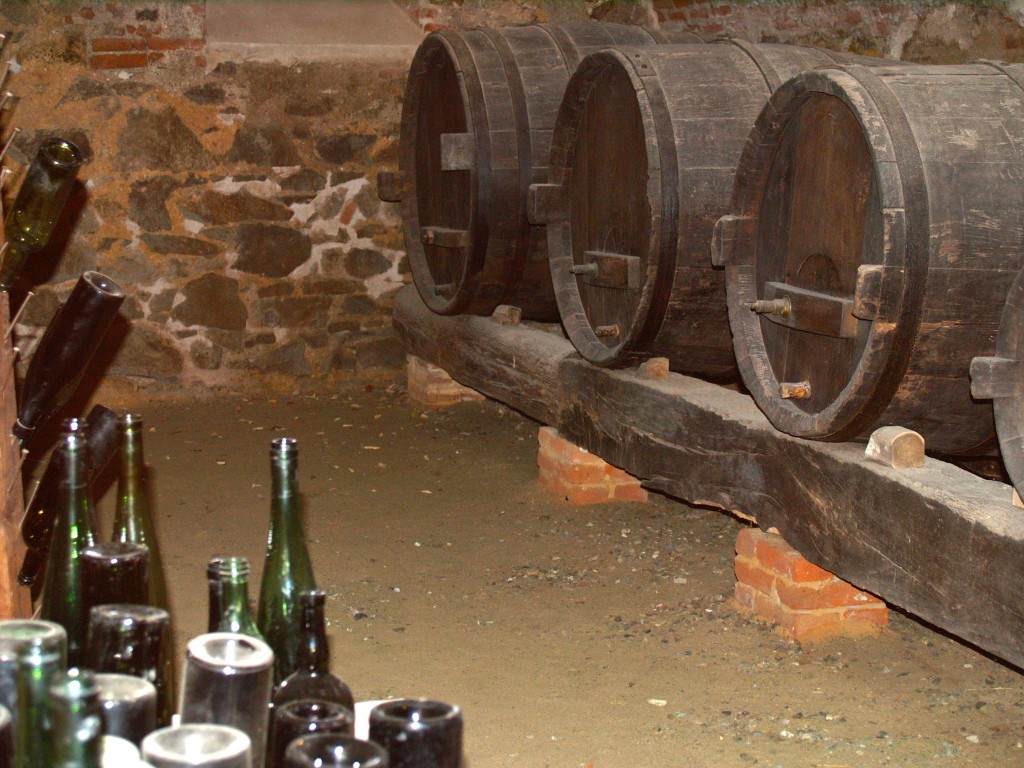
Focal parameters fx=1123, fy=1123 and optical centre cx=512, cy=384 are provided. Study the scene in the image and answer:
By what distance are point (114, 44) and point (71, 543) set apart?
4.27m

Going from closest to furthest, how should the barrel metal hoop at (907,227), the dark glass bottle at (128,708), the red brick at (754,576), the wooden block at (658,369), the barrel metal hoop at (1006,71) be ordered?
1. the dark glass bottle at (128,708)
2. the barrel metal hoop at (907,227)
3. the barrel metal hoop at (1006,71)
4. the red brick at (754,576)
5. the wooden block at (658,369)

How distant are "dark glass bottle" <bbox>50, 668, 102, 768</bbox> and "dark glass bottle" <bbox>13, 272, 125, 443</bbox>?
35.3 inches

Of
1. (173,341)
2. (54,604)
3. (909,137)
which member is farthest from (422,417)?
(54,604)

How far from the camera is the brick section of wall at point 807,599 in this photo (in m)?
2.68

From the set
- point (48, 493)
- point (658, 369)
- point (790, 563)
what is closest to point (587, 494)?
point (658, 369)

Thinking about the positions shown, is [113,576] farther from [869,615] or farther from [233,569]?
[869,615]

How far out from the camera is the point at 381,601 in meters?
3.05

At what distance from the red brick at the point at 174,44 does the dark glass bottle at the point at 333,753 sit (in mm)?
4645

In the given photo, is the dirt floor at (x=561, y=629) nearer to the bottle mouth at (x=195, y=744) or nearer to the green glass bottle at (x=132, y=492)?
the green glass bottle at (x=132, y=492)

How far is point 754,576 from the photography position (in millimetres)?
2834

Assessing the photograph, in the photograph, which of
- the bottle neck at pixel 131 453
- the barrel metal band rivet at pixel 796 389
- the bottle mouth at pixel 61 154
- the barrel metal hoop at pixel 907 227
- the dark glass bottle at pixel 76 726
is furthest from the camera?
→ the barrel metal band rivet at pixel 796 389

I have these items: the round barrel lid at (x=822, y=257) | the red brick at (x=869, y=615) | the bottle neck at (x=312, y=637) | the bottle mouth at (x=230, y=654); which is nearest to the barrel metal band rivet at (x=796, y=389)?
the round barrel lid at (x=822, y=257)

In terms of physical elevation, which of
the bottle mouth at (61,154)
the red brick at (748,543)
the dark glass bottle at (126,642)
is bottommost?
the red brick at (748,543)

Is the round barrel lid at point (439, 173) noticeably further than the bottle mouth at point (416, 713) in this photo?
Yes
